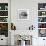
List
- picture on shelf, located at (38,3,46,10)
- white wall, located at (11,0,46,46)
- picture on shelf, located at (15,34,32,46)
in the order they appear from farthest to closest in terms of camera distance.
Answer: picture on shelf, located at (38,3,46,10), white wall, located at (11,0,46,46), picture on shelf, located at (15,34,32,46)

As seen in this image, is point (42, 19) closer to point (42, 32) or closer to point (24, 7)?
point (42, 32)

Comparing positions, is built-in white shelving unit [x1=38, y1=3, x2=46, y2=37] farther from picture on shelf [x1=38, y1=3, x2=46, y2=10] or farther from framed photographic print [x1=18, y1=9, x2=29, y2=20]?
framed photographic print [x1=18, y1=9, x2=29, y2=20]

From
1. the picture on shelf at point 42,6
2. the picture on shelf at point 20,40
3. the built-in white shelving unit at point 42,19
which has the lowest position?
the picture on shelf at point 20,40

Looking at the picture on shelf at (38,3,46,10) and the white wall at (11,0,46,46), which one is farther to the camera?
the picture on shelf at (38,3,46,10)

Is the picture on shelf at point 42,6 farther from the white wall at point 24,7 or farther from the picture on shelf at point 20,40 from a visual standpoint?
the picture on shelf at point 20,40

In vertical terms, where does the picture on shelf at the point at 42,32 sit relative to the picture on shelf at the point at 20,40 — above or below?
above

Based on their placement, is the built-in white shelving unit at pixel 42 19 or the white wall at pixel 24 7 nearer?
the white wall at pixel 24 7

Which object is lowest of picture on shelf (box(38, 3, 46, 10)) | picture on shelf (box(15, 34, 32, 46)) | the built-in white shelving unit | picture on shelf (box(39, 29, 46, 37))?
picture on shelf (box(15, 34, 32, 46))

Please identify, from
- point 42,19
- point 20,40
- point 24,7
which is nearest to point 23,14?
point 24,7

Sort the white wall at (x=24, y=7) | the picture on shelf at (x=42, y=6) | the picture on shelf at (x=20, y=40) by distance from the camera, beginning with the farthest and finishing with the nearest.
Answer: the picture on shelf at (x=42, y=6) → the white wall at (x=24, y=7) → the picture on shelf at (x=20, y=40)

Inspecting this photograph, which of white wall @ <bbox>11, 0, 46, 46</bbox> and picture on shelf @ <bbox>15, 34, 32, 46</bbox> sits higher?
white wall @ <bbox>11, 0, 46, 46</bbox>

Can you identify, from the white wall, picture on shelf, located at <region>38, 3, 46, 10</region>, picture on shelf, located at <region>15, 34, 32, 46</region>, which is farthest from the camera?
picture on shelf, located at <region>38, 3, 46, 10</region>

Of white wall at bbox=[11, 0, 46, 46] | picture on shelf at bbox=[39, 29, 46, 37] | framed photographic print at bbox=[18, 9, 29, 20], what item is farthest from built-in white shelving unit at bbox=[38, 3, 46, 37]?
framed photographic print at bbox=[18, 9, 29, 20]

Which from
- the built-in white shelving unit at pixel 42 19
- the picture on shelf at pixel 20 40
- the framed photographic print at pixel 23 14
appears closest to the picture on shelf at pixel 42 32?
the built-in white shelving unit at pixel 42 19
